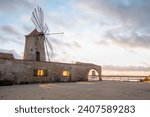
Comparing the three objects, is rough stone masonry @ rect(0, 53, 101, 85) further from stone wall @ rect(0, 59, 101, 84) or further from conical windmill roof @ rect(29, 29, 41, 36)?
conical windmill roof @ rect(29, 29, 41, 36)

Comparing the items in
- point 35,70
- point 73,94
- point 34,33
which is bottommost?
point 73,94

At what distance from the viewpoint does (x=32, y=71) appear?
23.2 meters

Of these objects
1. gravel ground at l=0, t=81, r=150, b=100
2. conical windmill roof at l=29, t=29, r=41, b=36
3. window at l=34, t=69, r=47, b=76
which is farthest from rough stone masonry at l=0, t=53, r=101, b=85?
conical windmill roof at l=29, t=29, r=41, b=36

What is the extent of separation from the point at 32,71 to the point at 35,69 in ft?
1.69

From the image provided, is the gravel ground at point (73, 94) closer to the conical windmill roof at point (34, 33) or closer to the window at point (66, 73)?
the window at point (66, 73)

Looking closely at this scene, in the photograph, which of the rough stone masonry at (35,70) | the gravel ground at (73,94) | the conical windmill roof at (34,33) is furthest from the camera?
the conical windmill roof at (34,33)

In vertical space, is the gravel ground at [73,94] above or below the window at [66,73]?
below

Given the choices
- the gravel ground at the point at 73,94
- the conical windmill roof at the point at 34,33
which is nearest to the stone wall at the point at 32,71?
the gravel ground at the point at 73,94

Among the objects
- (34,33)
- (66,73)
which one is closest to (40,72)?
(66,73)

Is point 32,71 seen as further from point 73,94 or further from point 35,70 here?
point 73,94

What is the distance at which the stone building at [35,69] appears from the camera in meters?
20.9

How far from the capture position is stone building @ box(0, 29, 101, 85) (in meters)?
20.9

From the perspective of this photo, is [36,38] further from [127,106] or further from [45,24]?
[127,106]

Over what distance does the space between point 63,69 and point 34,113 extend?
67.0 ft
